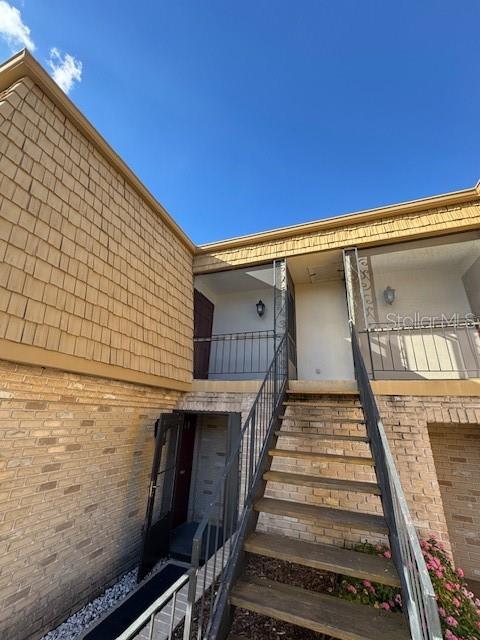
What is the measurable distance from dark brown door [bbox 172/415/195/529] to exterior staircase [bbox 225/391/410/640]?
229 cm

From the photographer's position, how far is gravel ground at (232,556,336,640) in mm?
2029

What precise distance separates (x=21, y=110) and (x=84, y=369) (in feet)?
9.06

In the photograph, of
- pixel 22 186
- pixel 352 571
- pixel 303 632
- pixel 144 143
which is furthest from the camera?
pixel 144 143

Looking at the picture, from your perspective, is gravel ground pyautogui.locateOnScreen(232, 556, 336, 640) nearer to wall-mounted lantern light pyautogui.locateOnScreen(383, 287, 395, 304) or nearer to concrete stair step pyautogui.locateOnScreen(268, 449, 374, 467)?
concrete stair step pyautogui.locateOnScreen(268, 449, 374, 467)

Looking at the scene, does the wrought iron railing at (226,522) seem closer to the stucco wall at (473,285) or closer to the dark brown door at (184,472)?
→ the dark brown door at (184,472)

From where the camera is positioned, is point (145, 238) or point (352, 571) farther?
point (145, 238)

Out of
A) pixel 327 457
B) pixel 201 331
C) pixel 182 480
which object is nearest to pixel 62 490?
pixel 182 480

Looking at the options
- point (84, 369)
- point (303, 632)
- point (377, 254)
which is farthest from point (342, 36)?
point (303, 632)

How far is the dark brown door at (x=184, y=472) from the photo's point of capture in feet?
17.1

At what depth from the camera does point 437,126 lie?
5.61m

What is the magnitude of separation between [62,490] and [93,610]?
154 centimetres

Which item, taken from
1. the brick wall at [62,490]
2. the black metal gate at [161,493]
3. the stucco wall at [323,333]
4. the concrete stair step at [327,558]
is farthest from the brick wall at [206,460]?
the concrete stair step at [327,558]

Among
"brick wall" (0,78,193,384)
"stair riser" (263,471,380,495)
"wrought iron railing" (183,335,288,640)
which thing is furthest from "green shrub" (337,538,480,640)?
"brick wall" (0,78,193,384)

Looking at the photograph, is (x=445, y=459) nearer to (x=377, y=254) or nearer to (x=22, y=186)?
(x=377, y=254)
